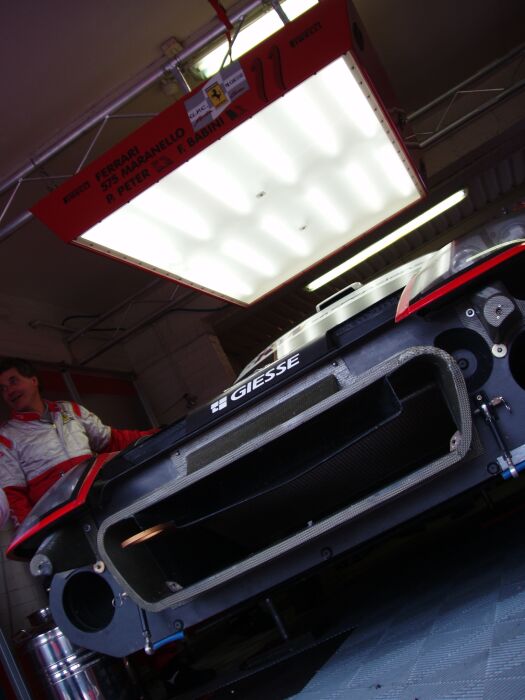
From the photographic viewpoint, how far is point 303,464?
102 inches

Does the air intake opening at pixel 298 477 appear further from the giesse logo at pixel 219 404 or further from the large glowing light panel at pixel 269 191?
the large glowing light panel at pixel 269 191

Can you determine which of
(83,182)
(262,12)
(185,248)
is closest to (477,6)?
(262,12)

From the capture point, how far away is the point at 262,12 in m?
5.06

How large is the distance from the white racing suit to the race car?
132 cm

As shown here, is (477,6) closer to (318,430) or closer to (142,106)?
(142,106)

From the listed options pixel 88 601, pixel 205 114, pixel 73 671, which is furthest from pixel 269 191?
pixel 73 671

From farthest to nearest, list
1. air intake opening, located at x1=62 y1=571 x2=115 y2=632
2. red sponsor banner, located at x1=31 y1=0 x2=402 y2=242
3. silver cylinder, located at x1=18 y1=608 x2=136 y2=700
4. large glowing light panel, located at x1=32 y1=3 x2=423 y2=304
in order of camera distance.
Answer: large glowing light panel, located at x1=32 y1=3 x2=423 y2=304
red sponsor banner, located at x1=31 y1=0 x2=402 y2=242
silver cylinder, located at x1=18 y1=608 x2=136 y2=700
air intake opening, located at x1=62 y1=571 x2=115 y2=632

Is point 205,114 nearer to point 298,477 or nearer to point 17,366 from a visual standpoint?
point 17,366

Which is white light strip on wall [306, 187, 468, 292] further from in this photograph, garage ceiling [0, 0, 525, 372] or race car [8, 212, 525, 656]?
race car [8, 212, 525, 656]

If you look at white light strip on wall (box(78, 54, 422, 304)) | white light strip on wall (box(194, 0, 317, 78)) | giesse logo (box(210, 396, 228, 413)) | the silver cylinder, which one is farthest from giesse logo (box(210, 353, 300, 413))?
white light strip on wall (box(194, 0, 317, 78))

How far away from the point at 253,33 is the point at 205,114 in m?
1.50

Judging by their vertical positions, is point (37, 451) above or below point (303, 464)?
above

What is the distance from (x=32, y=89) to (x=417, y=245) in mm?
7797

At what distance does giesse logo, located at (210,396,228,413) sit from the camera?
271 centimetres
